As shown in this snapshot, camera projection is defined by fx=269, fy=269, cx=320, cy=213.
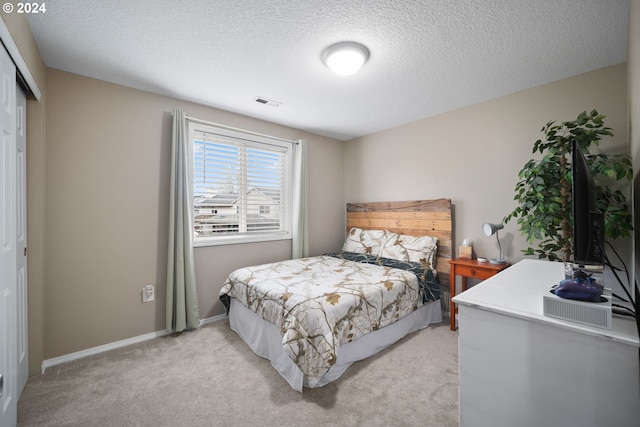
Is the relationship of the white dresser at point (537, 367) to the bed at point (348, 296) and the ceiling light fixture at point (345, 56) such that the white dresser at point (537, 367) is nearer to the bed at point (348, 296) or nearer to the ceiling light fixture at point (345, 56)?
the bed at point (348, 296)

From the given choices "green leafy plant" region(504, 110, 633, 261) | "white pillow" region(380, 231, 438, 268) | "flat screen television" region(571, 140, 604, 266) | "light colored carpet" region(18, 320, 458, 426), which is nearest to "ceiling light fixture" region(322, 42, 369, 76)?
"flat screen television" region(571, 140, 604, 266)

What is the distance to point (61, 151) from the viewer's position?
7.48ft

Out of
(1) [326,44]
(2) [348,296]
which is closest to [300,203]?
(2) [348,296]

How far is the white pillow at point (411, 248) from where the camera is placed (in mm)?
3104

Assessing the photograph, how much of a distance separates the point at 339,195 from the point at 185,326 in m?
2.83

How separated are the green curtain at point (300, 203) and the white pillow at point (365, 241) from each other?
64cm

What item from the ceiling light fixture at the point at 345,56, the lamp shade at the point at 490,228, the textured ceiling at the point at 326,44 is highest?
the textured ceiling at the point at 326,44

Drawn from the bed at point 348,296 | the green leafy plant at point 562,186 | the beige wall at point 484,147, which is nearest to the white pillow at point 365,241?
the bed at point 348,296

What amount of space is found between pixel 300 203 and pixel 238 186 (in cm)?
87

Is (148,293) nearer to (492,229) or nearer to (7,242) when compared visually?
(7,242)

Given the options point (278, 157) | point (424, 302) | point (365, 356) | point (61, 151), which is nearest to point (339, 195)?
point (278, 157)

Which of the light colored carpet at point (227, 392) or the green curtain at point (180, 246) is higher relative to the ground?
the green curtain at point (180, 246)

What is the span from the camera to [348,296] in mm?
2164

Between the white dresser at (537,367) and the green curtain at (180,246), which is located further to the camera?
the green curtain at (180,246)
